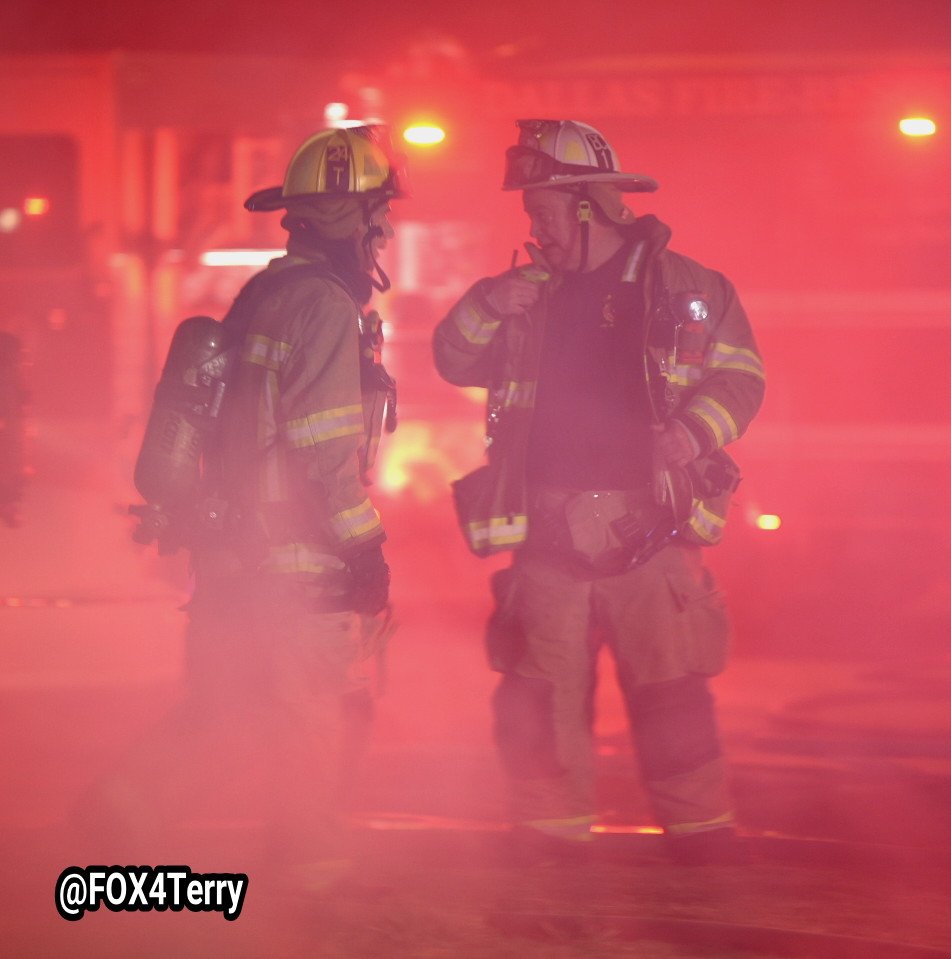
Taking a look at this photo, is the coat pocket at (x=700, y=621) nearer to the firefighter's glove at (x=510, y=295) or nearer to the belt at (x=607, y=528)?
the belt at (x=607, y=528)

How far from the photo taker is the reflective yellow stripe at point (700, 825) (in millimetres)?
3768

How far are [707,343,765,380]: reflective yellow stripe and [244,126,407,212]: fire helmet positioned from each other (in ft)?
2.88

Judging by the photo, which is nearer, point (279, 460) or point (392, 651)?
point (279, 460)

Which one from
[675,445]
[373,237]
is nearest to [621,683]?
[675,445]

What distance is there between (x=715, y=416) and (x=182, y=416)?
127cm

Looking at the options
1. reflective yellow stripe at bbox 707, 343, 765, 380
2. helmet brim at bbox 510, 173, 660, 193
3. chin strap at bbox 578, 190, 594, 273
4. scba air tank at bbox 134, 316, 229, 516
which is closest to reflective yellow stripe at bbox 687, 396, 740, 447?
reflective yellow stripe at bbox 707, 343, 765, 380

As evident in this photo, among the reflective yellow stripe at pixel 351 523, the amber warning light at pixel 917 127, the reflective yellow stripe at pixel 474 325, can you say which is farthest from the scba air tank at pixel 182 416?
the amber warning light at pixel 917 127

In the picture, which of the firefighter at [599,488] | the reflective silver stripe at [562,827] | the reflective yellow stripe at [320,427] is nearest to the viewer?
the reflective yellow stripe at [320,427]

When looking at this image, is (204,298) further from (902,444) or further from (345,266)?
(345,266)

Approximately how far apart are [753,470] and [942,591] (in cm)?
106

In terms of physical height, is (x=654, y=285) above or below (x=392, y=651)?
above

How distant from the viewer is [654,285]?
146 inches

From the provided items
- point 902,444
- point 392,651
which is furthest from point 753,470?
point 392,651

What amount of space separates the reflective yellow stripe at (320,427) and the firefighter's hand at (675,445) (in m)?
0.77
